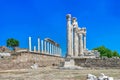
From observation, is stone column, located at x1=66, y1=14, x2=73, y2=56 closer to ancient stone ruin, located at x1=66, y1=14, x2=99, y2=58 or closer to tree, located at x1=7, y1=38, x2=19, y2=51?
ancient stone ruin, located at x1=66, y1=14, x2=99, y2=58

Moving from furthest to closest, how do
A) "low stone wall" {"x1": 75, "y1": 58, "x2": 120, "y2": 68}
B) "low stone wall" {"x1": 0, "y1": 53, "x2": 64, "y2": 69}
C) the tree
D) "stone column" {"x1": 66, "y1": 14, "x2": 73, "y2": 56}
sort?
the tree
"stone column" {"x1": 66, "y1": 14, "x2": 73, "y2": 56}
"low stone wall" {"x1": 75, "y1": 58, "x2": 120, "y2": 68}
"low stone wall" {"x1": 0, "y1": 53, "x2": 64, "y2": 69}

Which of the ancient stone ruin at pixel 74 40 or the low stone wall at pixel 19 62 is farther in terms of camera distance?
the ancient stone ruin at pixel 74 40

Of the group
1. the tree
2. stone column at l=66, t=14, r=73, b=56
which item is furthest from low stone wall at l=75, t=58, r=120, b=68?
the tree

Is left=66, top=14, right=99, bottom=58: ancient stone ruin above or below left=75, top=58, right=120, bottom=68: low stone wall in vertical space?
above

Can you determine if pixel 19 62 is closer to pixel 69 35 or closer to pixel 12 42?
pixel 69 35

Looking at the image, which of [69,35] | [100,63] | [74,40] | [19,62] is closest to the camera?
[19,62]

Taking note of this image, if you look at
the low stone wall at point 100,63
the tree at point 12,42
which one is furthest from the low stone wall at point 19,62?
the tree at point 12,42

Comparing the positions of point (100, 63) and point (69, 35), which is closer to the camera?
point (100, 63)

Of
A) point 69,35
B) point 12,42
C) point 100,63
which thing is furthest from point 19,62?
point 12,42

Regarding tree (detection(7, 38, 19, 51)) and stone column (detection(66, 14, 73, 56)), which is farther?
tree (detection(7, 38, 19, 51))

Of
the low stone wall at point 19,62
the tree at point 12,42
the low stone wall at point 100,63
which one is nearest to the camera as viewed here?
the low stone wall at point 19,62

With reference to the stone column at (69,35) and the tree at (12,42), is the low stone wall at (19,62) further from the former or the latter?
the tree at (12,42)

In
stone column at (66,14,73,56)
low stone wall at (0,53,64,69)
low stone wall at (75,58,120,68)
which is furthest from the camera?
stone column at (66,14,73,56)

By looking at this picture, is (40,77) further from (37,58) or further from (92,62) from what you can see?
(37,58)
